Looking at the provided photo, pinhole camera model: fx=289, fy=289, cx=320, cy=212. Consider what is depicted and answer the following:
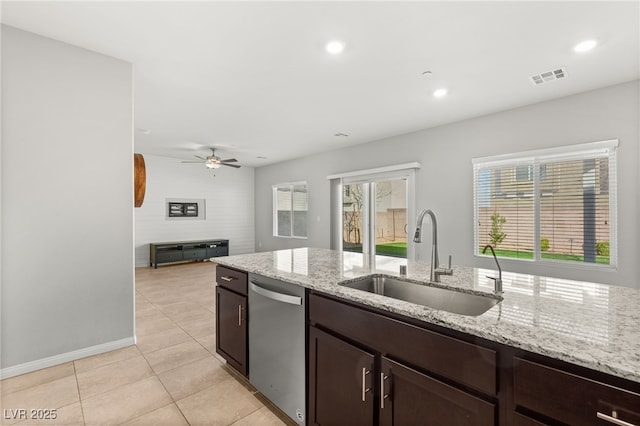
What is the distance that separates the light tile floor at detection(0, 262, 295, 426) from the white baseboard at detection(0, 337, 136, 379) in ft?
0.16

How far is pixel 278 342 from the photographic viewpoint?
1801 millimetres

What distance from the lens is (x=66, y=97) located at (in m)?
2.49

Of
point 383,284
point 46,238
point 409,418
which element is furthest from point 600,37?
point 46,238

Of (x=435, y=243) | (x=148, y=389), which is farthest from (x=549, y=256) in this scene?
(x=148, y=389)

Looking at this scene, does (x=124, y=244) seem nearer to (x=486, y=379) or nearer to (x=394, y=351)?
(x=394, y=351)

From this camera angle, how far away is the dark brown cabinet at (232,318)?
210 cm

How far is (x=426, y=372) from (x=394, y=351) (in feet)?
0.47

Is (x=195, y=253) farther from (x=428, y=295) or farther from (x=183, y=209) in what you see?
(x=428, y=295)

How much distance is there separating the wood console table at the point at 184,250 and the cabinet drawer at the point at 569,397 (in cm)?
746

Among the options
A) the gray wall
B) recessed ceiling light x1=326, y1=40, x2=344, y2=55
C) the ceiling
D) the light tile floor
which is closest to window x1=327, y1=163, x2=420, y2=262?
the gray wall

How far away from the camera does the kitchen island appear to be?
0.77 m

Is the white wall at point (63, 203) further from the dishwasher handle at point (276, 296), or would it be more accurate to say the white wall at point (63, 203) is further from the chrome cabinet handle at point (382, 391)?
the chrome cabinet handle at point (382, 391)

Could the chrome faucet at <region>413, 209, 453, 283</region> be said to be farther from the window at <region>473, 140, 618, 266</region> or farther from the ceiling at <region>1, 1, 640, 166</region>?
the window at <region>473, 140, 618, 266</region>

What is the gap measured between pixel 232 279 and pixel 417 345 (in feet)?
4.96
